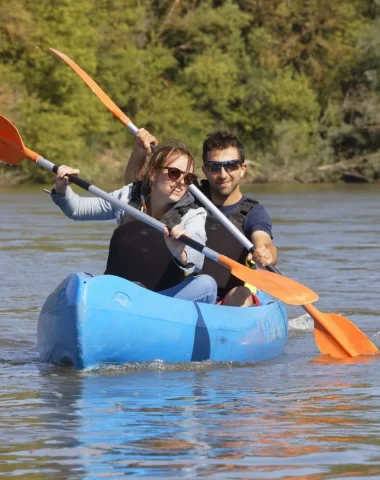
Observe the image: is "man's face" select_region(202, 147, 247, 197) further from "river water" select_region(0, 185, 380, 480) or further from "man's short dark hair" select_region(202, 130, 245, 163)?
"river water" select_region(0, 185, 380, 480)

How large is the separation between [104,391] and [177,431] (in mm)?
854

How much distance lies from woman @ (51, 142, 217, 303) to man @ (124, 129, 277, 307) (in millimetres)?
399

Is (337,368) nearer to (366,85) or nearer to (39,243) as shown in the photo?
(39,243)

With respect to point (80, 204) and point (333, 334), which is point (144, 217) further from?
point (333, 334)

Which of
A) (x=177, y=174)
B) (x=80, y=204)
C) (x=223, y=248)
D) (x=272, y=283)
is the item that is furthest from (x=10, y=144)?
(x=272, y=283)

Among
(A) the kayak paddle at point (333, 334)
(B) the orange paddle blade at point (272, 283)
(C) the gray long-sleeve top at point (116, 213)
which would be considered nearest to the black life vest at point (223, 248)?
(A) the kayak paddle at point (333, 334)

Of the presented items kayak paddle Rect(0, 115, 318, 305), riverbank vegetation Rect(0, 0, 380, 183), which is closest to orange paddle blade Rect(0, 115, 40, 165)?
kayak paddle Rect(0, 115, 318, 305)

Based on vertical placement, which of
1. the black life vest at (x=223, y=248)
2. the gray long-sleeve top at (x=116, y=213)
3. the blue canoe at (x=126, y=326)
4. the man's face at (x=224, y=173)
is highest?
the man's face at (x=224, y=173)

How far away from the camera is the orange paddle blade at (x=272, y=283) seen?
238 inches

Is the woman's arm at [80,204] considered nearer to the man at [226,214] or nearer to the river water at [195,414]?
the man at [226,214]

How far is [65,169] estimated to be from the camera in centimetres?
587

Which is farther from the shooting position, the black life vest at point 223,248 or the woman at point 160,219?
the black life vest at point 223,248

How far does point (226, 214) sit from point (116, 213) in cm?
70

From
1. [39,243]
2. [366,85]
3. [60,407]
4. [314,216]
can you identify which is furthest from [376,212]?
[366,85]
